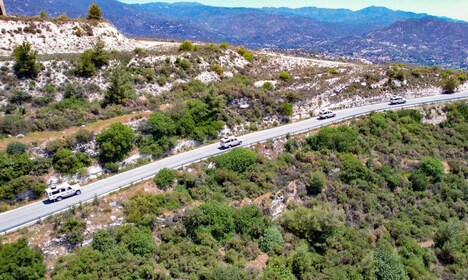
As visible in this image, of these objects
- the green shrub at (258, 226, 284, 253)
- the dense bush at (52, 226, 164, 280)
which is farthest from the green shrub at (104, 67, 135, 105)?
the green shrub at (258, 226, 284, 253)

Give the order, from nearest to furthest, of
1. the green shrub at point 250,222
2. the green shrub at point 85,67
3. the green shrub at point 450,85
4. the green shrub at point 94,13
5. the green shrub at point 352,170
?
the green shrub at point 250,222 → the green shrub at point 352,170 → the green shrub at point 85,67 → the green shrub at point 94,13 → the green shrub at point 450,85

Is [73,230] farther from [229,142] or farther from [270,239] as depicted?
[229,142]

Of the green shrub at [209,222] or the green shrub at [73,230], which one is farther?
the green shrub at [209,222]

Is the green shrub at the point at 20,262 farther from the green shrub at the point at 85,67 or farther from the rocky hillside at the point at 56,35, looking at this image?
the rocky hillside at the point at 56,35

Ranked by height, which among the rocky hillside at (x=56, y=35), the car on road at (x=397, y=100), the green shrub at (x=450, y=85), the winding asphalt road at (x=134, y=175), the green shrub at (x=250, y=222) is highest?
the rocky hillside at (x=56, y=35)

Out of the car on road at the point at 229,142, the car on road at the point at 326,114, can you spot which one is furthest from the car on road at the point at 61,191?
the car on road at the point at 326,114

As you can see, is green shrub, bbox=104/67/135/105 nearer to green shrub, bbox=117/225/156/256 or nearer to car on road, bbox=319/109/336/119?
green shrub, bbox=117/225/156/256
